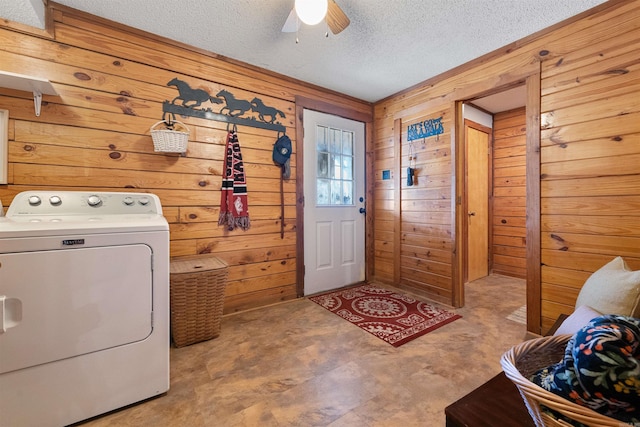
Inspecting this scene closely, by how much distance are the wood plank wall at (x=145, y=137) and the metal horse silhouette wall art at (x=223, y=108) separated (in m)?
0.05

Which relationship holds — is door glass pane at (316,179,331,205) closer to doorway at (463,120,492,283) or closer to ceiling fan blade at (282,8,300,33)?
ceiling fan blade at (282,8,300,33)

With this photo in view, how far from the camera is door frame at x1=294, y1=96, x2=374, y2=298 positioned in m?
2.88

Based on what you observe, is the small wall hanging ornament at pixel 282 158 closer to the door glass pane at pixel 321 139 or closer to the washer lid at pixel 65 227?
the door glass pane at pixel 321 139

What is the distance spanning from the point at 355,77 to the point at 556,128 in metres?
1.75

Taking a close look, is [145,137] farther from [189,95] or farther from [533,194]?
[533,194]

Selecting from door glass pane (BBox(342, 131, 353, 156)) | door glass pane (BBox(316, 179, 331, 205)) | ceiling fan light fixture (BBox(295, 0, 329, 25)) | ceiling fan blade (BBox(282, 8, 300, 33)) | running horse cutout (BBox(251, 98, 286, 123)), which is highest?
ceiling fan blade (BBox(282, 8, 300, 33))

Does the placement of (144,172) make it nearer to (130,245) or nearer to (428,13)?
(130,245)

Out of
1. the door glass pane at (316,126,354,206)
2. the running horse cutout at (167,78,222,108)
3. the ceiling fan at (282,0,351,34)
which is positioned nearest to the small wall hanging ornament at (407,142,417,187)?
the door glass pane at (316,126,354,206)

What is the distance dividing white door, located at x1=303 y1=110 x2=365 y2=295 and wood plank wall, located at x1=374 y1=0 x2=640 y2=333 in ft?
5.02

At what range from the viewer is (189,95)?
2291 millimetres

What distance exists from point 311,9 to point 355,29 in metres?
0.60

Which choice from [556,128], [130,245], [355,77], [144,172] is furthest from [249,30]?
[556,128]

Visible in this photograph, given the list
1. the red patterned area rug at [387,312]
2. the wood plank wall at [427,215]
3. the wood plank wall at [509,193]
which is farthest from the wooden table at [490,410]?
the wood plank wall at [509,193]

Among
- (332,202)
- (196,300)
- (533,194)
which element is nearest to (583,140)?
(533,194)
